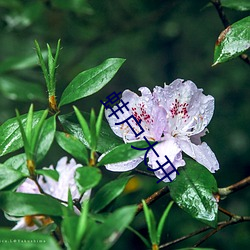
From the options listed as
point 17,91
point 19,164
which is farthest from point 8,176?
point 17,91

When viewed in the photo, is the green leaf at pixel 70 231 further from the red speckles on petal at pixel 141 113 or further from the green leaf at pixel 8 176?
the red speckles on petal at pixel 141 113

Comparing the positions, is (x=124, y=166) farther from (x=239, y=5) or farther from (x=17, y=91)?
(x=17, y=91)

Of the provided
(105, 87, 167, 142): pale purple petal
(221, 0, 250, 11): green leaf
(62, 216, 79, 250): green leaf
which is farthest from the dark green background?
(62, 216, 79, 250): green leaf

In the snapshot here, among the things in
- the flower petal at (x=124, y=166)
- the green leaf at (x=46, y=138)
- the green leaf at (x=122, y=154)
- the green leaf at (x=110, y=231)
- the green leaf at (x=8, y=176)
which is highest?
the green leaf at (x=46, y=138)

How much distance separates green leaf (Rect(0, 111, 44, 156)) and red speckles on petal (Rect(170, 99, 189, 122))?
0.24 meters

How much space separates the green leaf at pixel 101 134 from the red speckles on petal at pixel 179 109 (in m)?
0.11

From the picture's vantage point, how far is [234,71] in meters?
3.09

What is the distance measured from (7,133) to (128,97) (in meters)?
0.23

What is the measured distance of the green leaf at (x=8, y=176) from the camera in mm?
999

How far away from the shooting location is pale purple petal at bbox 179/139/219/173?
1.17 meters

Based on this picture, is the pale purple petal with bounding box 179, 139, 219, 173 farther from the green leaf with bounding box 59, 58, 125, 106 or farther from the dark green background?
the dark green background

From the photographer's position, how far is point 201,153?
118 cm

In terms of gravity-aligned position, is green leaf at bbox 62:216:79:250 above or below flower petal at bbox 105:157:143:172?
above

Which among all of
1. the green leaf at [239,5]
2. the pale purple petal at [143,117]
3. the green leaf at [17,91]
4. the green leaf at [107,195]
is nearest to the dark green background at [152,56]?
the green leaf at [17,91]
